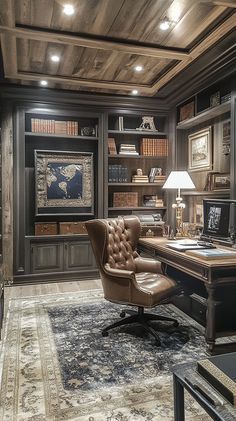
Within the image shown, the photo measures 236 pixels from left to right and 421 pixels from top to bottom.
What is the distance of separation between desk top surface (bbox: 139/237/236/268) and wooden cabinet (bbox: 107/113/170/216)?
4.98ft

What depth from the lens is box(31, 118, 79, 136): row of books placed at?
457 cm

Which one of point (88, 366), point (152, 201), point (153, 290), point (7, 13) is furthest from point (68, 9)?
point (152, 201)

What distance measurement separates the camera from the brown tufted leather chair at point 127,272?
2641 millimetres

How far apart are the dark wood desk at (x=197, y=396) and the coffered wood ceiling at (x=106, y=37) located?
8.29 ft

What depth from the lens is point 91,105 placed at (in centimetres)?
475

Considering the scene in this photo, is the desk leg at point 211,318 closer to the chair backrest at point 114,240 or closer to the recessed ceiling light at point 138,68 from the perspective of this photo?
the chair backrest at point 114,240

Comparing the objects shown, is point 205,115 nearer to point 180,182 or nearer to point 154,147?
point 180,182

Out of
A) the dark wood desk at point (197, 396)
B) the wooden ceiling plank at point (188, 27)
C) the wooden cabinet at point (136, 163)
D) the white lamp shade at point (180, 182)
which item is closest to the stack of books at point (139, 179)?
the wooden cabinet at point (136, 163)

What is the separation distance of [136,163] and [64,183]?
1.26m

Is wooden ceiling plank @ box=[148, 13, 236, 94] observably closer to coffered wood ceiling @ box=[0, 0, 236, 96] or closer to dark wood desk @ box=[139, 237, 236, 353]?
coffered wood ceiling @ box=[0, 0, 236, 96]

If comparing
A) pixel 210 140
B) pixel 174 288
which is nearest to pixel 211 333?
pixel 174 288

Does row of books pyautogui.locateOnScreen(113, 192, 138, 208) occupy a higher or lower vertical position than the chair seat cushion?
higher

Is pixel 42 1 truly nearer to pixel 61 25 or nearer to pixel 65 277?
pixel 61 25

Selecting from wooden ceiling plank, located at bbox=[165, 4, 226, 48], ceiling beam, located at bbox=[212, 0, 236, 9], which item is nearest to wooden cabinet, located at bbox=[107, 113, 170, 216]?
wooden ceiling plank, located at bbox=[165, 4, 226, 48]
